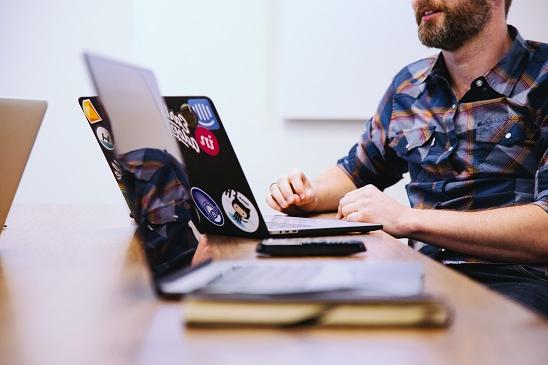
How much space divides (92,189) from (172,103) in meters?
2.17

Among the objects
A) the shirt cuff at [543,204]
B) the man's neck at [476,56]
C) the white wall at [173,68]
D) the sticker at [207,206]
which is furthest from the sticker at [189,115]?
the white wall at [173,68]

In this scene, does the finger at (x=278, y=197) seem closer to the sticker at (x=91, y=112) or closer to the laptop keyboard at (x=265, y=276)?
the sticker at (x=91, y=112)

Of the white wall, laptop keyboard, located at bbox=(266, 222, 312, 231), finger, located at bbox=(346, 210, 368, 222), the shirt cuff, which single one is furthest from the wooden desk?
the white wall

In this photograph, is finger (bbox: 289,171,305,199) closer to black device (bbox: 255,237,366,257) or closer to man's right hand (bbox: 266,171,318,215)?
man's right hand (bbox: 266,171,318,215)

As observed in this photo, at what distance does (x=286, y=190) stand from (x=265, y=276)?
0.84m

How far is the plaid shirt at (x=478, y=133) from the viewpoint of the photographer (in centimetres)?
150

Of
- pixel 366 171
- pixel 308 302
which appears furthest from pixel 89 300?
pixel 366 171

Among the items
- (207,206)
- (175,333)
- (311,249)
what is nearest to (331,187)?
(207,206)

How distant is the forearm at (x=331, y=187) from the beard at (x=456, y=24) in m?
0.40

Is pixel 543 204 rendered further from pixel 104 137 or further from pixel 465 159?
pixel 104 137

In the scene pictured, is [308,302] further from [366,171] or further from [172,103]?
[366,171]

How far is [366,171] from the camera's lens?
186cm

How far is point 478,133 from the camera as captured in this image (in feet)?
5.09

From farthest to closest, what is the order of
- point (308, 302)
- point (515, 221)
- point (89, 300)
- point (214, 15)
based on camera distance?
point (214, 15), point (515, 221), point (89, 300), point (308, 302)
